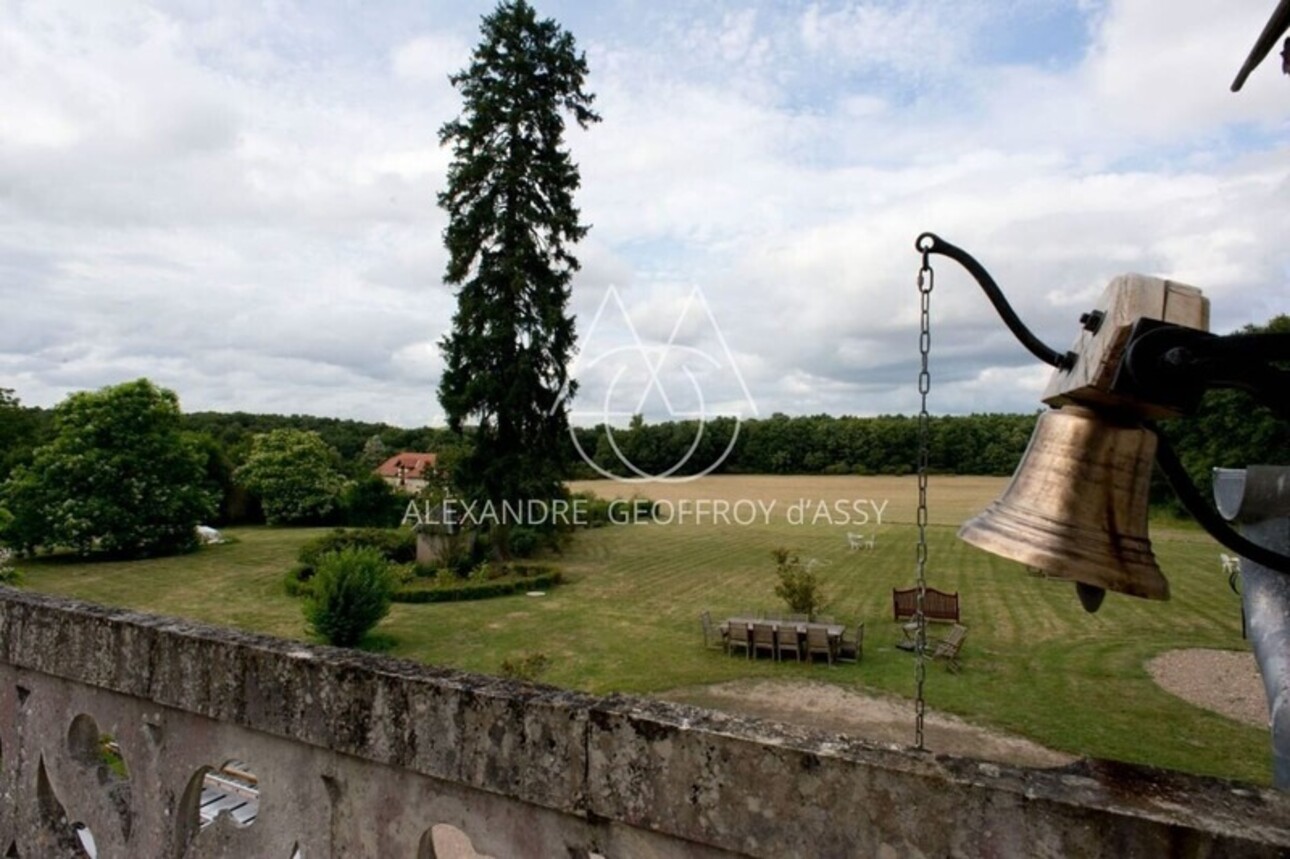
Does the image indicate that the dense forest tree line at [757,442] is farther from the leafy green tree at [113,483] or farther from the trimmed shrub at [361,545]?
the trimmed shrub at [361,545]

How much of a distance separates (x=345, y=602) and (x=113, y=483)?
22822 mm

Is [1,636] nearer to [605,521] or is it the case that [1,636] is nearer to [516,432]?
[516,432]

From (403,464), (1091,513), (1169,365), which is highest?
(1169,365)

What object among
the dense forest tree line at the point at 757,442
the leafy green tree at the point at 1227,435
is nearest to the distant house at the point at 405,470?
the dense forest tree line at the point at 757,442

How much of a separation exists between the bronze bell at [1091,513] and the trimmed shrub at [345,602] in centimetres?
1608

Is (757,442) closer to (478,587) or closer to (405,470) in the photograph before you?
(405,470)

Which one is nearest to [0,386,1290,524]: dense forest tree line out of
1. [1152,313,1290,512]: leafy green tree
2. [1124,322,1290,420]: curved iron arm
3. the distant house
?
[1152,313,1290,512]: leafy green tree

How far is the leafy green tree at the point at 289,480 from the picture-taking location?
44188 millimetres

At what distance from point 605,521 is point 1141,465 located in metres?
42.4

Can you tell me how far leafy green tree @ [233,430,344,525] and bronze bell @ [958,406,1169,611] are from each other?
4790 centimetres

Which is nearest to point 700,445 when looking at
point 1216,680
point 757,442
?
point 757,442

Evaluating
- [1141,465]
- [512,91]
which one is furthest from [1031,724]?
[512,91]

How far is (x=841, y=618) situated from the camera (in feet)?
61.8

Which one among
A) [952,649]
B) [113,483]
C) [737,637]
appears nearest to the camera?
[952,649]
